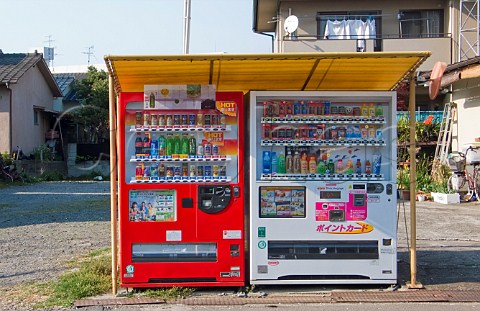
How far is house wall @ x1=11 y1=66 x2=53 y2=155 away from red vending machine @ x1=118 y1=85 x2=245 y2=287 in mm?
21564

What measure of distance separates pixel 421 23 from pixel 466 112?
241 inches

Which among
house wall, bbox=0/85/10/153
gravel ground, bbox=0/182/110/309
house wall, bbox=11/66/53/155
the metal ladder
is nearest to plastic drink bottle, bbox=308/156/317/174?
gravel ground, bbox=0/182/110/309

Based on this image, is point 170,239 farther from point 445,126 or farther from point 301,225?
point 445,126

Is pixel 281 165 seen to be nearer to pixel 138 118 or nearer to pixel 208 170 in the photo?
pixel 208 170

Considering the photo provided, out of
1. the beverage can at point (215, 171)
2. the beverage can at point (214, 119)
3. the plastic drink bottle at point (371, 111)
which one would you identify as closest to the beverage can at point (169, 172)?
the beverage can at point (215, 171)

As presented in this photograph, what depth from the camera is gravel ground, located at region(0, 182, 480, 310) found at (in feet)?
24.7

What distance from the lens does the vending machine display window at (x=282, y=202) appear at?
6879 millimetres

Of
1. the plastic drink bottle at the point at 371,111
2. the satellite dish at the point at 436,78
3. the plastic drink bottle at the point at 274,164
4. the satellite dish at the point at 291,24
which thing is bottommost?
the plastic drink bottle at the point at 274,164

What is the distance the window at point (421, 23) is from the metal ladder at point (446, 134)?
495cm

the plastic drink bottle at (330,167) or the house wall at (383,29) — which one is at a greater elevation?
the house wall at (383,29)

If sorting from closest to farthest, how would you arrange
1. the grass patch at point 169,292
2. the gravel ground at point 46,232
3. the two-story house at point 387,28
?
the grass patch at point 169,292, the gravel ground at point 46,232, the two-story house at point 387,28

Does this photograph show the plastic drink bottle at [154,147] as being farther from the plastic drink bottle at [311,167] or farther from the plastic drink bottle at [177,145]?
the plastic drink bottle at [311,167]

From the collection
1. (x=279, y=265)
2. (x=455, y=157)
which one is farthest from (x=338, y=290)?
(x=455, y=157)

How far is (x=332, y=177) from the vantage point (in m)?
6.95
